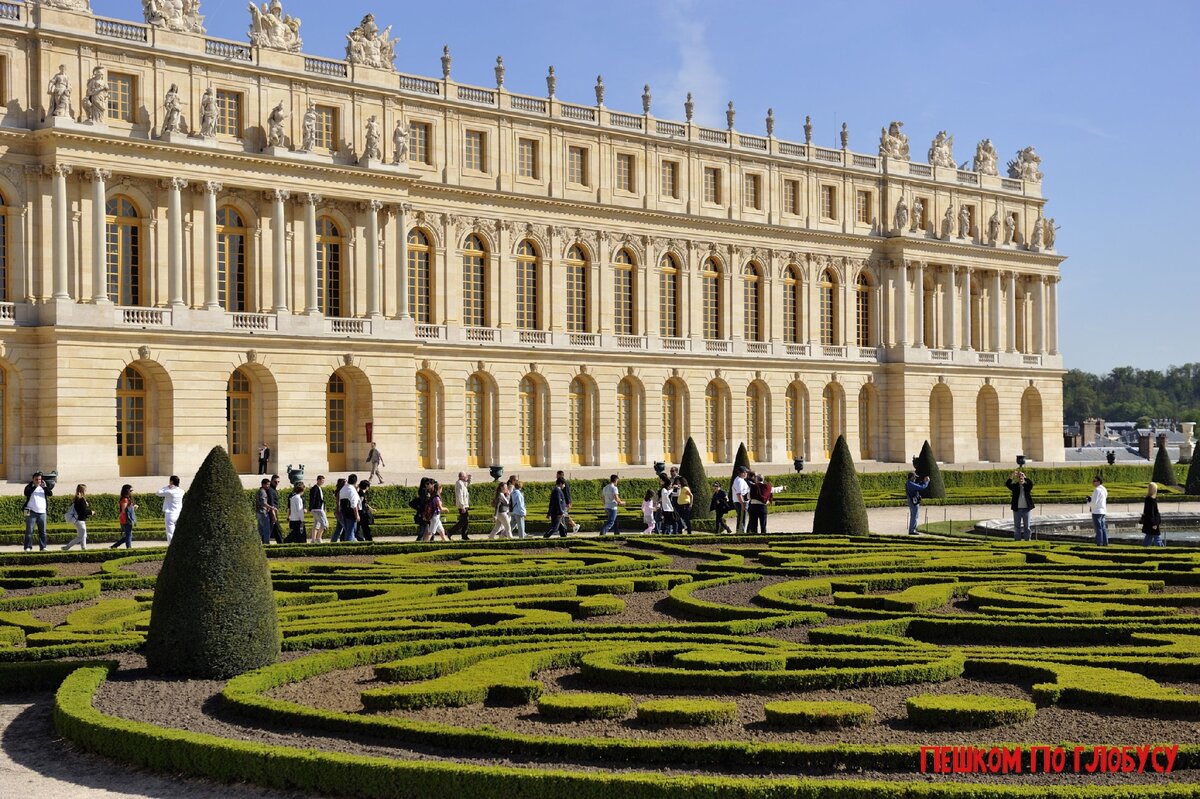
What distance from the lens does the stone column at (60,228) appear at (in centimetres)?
4356

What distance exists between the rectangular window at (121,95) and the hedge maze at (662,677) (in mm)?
28236

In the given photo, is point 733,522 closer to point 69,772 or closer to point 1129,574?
point 1129,574

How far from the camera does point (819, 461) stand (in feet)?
218

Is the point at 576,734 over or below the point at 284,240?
below

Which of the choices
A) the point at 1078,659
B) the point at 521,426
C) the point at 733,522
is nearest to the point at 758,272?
the point at 521,426

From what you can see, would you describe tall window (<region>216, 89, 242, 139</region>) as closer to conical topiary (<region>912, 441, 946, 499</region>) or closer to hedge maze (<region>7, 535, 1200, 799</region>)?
conical topiary (<region>912, 441, 946, 499</region>)

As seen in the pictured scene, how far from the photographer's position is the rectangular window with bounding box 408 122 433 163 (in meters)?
53.4

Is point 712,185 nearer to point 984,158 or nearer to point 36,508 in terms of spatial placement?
point 984,158

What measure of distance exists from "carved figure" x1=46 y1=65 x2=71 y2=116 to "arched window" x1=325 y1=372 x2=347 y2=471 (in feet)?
43.0

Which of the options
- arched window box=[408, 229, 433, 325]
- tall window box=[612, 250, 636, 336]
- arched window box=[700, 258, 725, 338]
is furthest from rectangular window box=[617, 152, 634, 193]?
arched window box=[408, 229, 433, 325]

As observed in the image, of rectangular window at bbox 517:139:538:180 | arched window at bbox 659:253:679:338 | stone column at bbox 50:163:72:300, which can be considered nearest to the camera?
stone column at bbox 50:163:72:300

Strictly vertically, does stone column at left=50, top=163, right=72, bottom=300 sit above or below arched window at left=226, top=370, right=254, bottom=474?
above

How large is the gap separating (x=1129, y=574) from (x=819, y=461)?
46573 millimetres

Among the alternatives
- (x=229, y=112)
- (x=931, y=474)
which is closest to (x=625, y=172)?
(x=229, y=112)
